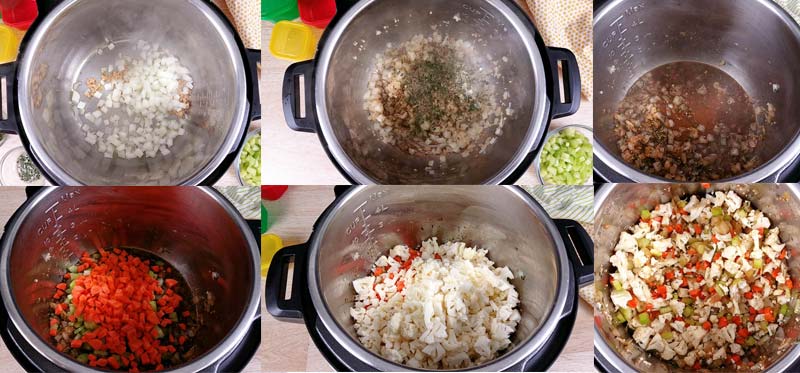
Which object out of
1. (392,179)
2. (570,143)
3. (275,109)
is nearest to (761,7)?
(570,143)

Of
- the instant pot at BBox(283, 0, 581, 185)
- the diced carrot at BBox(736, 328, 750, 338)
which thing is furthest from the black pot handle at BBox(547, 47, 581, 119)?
the diced carrot at BBox(736, 328, 750, 338)

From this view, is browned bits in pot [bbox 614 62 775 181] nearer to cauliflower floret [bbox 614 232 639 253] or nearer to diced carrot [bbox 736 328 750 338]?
cauliflower floret [bbox 614 232 639 253]

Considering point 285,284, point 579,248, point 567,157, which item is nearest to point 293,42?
point 285,284

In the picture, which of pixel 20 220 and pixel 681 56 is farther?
pixel 681 56

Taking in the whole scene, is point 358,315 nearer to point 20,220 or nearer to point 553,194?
point 553,194

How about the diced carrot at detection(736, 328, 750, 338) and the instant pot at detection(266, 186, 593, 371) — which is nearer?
the instant pot at detection(266, 186, 593, 371)

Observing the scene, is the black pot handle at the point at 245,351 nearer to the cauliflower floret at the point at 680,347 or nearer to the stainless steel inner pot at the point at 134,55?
the stainless steel inner pot at the point at 134,55

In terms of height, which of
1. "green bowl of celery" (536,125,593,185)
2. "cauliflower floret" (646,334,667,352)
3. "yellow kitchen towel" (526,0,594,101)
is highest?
"yellow kitchen towel" (526,0,594,101)

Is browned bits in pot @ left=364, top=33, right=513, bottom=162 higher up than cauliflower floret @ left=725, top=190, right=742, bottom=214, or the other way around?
browned bits in pot @ left=364, top=33, right=513, bottom=162
